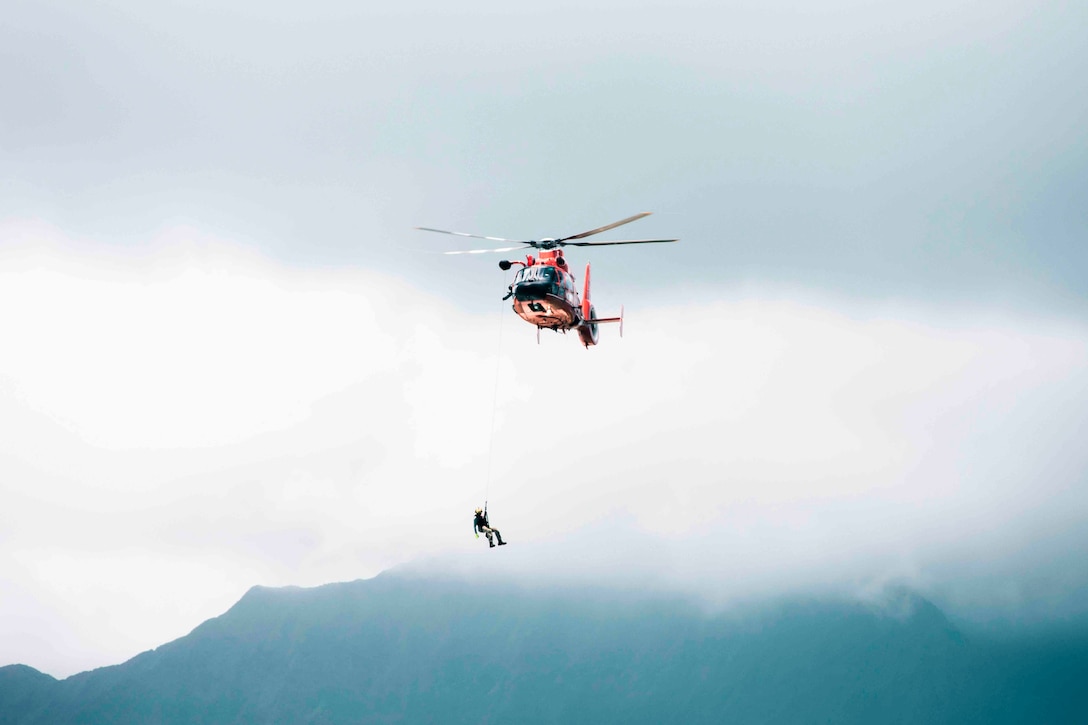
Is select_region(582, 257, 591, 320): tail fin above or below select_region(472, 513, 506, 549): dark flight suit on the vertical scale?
above

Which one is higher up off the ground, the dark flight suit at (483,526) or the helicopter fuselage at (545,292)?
the helicopter fuselage at (545,292)

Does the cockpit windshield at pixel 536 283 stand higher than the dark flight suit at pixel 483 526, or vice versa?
the cockpit windshield at pixel 536 283

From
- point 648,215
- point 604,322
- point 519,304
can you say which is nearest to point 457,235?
point 519,304

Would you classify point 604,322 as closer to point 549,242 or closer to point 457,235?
point 549,242

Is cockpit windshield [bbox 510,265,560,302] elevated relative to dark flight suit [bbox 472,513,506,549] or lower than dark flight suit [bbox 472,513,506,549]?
elevated

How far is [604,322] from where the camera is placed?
64875 mm

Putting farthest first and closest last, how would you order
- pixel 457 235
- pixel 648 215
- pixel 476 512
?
pixel 476 512
pixel 457 235
pixel 648 215

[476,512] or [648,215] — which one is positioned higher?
[648,215]

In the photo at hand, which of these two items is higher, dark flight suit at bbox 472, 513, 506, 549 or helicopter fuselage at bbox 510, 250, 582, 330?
helicopter fuselage at bbox 510, 250, 582, 330

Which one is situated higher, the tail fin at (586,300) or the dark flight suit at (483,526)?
the tail fin at (586,300)

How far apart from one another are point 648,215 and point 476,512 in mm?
24484

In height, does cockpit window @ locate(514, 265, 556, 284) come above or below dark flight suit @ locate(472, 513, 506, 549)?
above

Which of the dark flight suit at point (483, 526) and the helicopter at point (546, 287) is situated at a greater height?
the helicopter at point (546, 287)

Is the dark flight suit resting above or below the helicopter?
below
